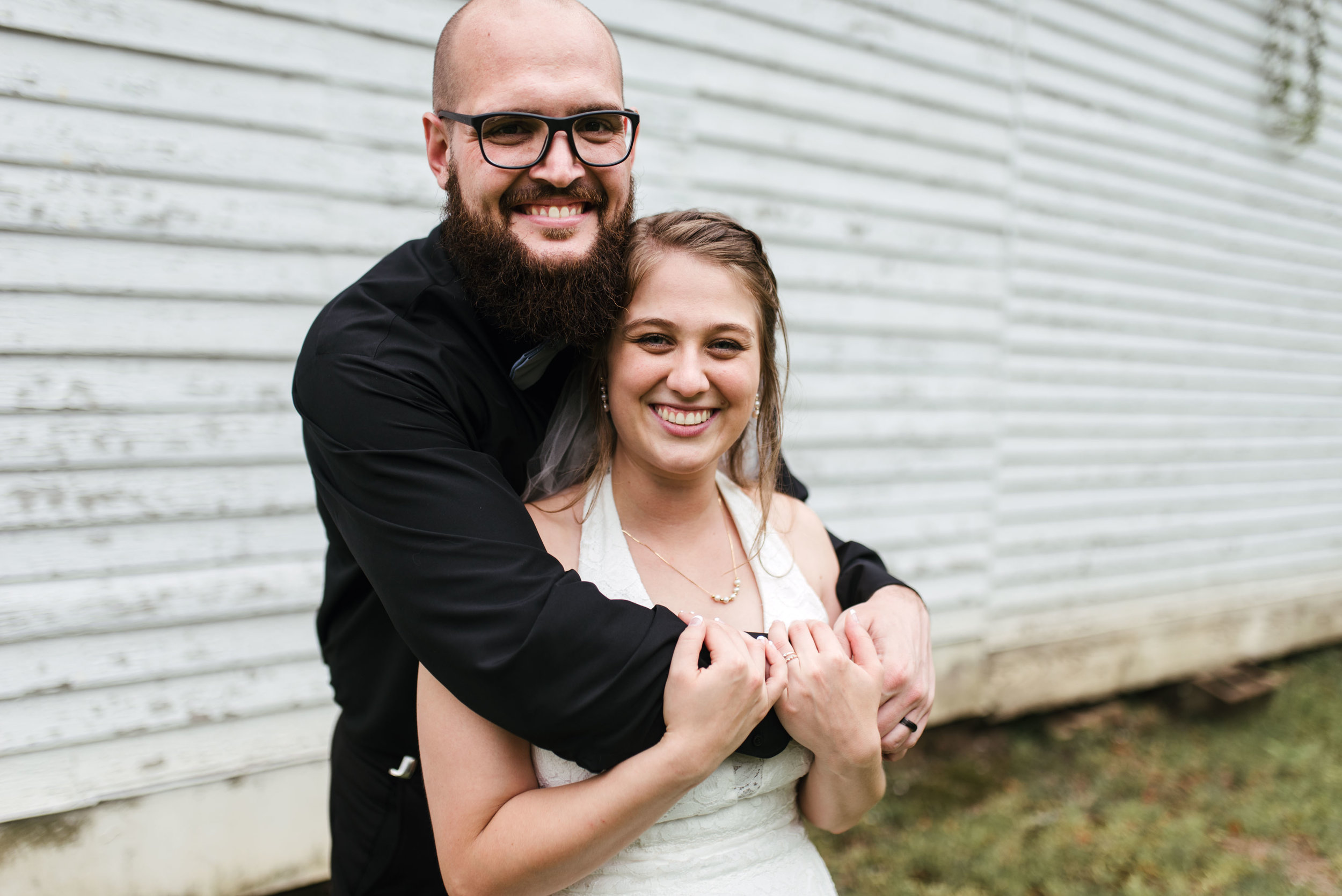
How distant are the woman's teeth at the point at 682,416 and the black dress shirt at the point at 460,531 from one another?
0.32 metres

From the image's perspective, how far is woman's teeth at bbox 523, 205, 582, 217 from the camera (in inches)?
72.6

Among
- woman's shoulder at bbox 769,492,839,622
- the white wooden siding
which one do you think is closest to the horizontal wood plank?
the white wooden siding

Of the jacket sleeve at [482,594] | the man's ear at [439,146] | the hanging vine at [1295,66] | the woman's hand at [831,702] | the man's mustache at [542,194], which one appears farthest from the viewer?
the hanging vine at [1295,66]

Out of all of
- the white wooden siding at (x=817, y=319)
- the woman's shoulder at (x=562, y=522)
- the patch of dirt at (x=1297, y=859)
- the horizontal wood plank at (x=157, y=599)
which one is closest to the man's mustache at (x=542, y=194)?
the woman's shoulder at (x=562, y=522)

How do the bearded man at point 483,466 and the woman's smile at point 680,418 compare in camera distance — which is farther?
the woman's smile at point 680,418

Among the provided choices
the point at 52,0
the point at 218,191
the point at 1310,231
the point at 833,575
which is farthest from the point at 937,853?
the point at 1310,231

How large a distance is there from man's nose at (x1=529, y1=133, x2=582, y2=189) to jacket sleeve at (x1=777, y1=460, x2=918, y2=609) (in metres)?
0.91

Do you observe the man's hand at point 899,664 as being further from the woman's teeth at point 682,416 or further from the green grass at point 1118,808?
the green grass at point 1118,808

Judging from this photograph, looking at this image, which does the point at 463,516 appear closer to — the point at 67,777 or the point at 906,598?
the point at 906,598

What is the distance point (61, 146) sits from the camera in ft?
8.63

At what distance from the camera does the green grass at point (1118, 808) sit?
384cm

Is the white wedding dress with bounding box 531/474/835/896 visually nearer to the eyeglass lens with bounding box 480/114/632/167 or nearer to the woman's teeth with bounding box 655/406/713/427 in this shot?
the woman's teeth with bounding box 655/406/713/427

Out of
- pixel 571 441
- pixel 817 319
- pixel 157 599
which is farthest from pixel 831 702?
pixel 817 319

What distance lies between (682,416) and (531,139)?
65 centimetres
